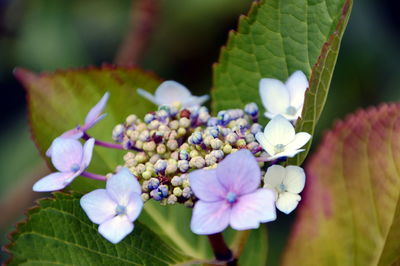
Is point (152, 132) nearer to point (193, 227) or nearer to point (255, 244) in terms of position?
point (193, 227)

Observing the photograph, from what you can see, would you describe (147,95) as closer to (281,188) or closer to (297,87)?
(297,87)

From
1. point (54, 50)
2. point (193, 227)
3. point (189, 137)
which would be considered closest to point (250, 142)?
point (189, 137)

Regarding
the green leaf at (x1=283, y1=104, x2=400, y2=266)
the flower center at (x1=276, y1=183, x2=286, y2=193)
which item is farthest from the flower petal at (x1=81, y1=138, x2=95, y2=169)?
the green leaf at (x1=283, y1=104, x2=400, y2=266)

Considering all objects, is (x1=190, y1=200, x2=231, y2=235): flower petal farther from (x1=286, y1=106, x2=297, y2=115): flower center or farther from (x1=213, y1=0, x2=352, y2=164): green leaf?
(x1=286, y1=106, x2=297, y2=115): flower center

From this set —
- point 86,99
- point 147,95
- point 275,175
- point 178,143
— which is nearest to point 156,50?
point 86,99

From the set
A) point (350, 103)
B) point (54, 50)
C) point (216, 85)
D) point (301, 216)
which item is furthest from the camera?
point (54, 50)

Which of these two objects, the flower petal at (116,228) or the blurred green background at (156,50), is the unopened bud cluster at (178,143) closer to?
the flower petal at (116,228)
